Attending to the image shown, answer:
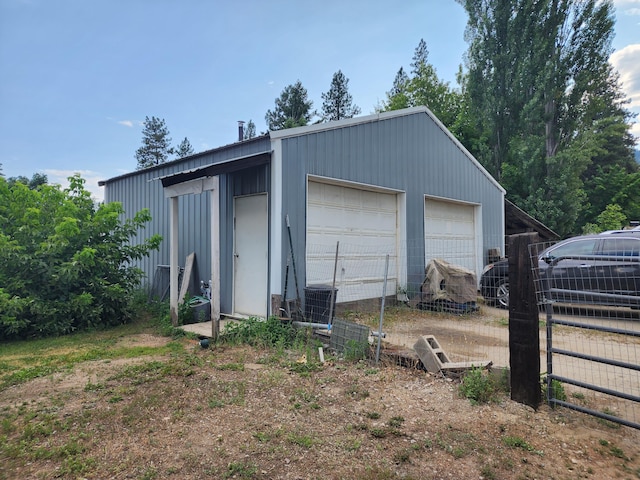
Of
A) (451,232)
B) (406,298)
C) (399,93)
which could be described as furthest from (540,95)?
(406,298)

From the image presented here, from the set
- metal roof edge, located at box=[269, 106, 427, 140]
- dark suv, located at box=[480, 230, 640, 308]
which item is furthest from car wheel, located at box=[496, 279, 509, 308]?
metal roof edge, located at box=[269, 106, 427, 140]

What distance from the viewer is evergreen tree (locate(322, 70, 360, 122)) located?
32156 millimetres

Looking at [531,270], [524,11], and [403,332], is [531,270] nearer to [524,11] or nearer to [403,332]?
[403,332]

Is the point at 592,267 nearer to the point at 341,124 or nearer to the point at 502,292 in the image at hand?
the point at 502,292

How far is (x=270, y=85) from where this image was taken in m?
31.4

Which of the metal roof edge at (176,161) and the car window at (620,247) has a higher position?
the metal roof edge at (176,161)

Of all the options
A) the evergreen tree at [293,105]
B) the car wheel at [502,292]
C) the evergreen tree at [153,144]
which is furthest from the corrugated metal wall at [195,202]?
the evergreen tree at [153,144]

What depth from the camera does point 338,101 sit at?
106ft

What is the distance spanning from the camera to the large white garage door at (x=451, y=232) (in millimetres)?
9758

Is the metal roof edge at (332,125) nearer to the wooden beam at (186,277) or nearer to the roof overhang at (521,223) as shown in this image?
the wooden beam at (186,277)

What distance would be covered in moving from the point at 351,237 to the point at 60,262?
5.58 m

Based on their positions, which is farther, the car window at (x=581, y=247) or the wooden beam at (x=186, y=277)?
the wooden beam at (x=186, y=277)

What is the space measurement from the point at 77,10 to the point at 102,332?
853 centimetres

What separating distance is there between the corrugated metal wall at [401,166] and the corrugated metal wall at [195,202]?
31.5 inches
